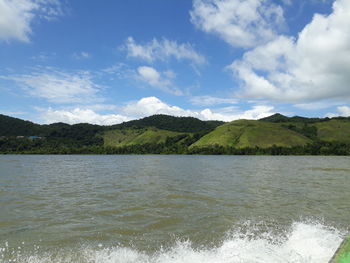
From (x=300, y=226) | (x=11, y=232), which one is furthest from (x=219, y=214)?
(x=11, y=232)

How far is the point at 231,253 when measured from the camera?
491 inches

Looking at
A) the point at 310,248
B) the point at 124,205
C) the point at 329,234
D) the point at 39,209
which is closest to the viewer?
the point at 310,248

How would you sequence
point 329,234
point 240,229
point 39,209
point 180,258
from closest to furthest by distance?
point 180,258
point 329,234
point 240,229
point 39,209

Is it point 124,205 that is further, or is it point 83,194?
point 83,194

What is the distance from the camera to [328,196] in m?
28.8

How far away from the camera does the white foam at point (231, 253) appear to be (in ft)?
38.1

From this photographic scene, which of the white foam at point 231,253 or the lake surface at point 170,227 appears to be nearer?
the white foam at point 231,253

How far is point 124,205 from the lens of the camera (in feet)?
76.5

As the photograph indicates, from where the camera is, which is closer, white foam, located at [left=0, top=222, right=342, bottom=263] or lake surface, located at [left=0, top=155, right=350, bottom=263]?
white foam, located at [left=0, top=222, right=342, bottom=263]

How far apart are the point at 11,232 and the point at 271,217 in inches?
630

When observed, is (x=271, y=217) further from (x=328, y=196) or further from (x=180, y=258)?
(x=328, y=196)

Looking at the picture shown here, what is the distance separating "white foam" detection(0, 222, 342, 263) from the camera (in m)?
11.6

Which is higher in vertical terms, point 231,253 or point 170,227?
point 231,253

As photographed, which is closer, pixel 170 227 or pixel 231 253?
pixel 231 253
